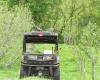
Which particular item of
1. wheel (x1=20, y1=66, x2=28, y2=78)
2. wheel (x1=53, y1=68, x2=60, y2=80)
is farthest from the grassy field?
wheel (x1=53, y1=68, x2=60, y2=80)

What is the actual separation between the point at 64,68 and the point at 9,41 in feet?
20.4

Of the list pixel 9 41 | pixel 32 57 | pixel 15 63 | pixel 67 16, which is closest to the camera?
pixel 32 57

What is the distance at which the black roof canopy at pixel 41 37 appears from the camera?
21.0m

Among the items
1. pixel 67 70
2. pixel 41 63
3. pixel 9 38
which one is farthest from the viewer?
pixel 67 70

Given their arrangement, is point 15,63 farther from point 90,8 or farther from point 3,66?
point 90,8

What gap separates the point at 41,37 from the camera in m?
21.4

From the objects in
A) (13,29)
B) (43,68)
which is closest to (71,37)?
(13,29)

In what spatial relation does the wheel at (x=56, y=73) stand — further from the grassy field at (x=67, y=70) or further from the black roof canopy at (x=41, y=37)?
the grassy field at (x=67, y=70)

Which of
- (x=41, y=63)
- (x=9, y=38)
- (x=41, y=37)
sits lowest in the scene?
(x=41, y=63)

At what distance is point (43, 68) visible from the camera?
2073cm

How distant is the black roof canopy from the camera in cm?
2099

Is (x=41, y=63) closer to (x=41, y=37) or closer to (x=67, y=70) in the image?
(x=41, y=37)

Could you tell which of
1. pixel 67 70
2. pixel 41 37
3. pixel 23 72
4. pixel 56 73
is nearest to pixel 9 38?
pixel 67 70

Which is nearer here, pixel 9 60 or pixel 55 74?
pixel 55 74
